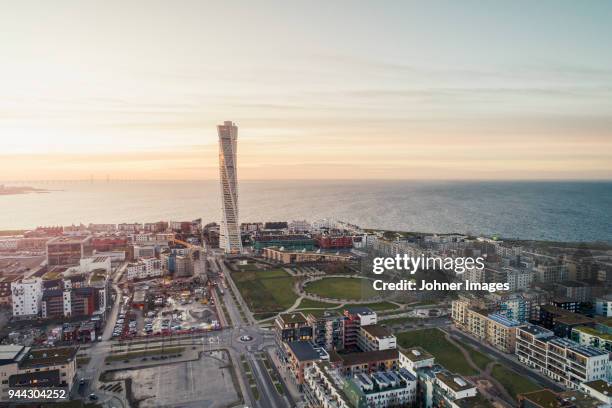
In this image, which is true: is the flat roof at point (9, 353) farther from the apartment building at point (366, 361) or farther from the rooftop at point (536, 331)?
the rooftop at point (536, 331)

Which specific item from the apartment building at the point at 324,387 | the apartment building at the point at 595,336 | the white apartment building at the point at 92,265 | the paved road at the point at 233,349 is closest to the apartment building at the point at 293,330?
the paved road at the point at 233,349

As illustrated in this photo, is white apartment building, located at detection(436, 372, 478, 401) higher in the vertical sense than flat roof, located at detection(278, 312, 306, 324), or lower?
lower

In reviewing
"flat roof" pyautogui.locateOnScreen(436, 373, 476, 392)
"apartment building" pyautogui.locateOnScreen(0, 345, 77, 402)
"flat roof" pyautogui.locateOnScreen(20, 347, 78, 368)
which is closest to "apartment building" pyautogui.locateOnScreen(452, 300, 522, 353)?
"flat roof" pyautogui.locateOnScreen(436, 373, 476, 392)

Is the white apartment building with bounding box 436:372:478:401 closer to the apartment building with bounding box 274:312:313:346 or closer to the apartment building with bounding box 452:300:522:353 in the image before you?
the apartment building with bounding box 274:312:313:346

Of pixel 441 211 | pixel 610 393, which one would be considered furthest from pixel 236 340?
pixel 441 211

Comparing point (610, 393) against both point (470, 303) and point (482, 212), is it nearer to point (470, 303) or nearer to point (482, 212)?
point (470, 303)
